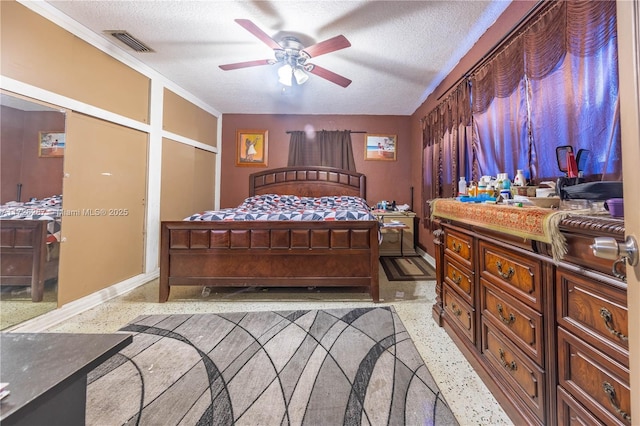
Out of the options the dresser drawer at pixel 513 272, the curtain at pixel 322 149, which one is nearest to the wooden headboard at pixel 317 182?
the curtain at pixel 322 149

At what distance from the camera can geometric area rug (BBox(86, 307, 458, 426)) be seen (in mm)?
1236

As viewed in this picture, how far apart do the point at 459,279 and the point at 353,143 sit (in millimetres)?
3631

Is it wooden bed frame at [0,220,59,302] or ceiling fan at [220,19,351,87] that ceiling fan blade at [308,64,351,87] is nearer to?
ceiling fan at [220,19,351,87]

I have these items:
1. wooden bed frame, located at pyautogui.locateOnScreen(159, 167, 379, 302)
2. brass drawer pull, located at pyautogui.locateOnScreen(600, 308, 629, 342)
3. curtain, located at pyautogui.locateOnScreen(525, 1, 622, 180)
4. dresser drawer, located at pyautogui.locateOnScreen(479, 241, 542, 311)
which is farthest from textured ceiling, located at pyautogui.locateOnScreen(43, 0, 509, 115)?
brass drawer pull, located at pyautogui.locateOnScreen(600, 308, 629, 342)

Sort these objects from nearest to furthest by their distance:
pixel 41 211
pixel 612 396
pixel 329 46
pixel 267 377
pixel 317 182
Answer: pixel 612 396, pixel 267 377, pixel 41 211, pixel 329 46, pixel 317 182

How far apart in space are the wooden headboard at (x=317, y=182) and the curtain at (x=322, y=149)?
0.14 m

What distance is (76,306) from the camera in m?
2.30

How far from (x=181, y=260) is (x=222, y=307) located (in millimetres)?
661

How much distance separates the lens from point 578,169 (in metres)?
1.30

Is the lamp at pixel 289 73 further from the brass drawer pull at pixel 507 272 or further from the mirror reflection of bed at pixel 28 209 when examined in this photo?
the brass drawer pull at pixel 507 272

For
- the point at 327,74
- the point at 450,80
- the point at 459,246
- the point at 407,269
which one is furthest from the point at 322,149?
the point at 459,246

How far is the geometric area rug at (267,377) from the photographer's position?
1236 mm

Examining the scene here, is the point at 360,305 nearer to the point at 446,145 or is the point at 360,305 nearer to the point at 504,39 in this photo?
the point at 446,145

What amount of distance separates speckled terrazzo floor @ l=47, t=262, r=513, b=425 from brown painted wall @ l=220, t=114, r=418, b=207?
2.24 m
